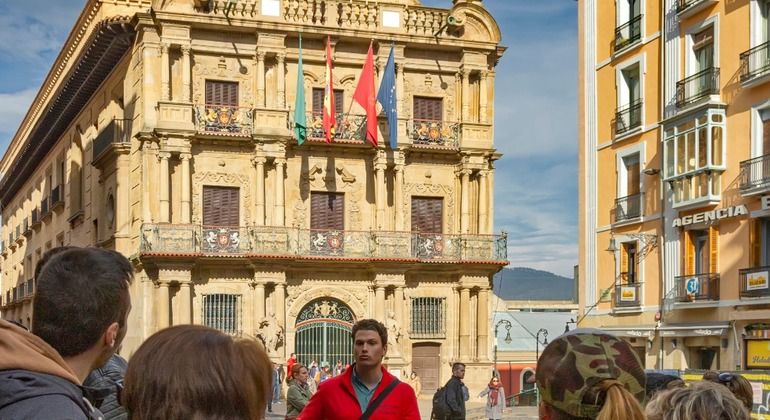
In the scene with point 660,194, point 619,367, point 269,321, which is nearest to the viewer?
point 619,367

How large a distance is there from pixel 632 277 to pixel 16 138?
54877 mm

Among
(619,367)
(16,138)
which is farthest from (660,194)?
(16,138)

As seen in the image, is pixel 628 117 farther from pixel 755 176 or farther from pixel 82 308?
pixel 82 308

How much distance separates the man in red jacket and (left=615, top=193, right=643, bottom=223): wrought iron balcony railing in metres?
21.4

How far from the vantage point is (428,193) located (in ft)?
127

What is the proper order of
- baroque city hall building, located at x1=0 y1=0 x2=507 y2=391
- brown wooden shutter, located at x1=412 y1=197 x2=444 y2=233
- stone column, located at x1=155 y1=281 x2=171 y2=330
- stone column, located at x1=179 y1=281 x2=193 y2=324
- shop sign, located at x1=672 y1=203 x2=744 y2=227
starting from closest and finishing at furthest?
shop sign, located at x1=672 y1=203 x2=744 y2=227 → stone column, located at x1=155 y1=281 x2=171 y2=330 → stone column, located at x1=179 y1=281 x2=193 y2=324 → baroque city hall building, located at x1=0 y1=0 x2=507 y2=391 → brown wooden shutter, located at x1=412 y1=197 x2=444 y2=233

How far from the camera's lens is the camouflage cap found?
348cm

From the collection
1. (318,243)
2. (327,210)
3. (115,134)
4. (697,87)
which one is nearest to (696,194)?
(697,87)

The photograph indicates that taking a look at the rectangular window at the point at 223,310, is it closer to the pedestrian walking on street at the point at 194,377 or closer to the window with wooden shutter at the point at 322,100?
the window with wooden shutter at the point at 322,100

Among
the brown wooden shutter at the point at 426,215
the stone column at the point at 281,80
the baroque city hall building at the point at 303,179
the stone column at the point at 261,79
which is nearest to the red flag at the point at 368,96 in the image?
the baroque city hall building at the point at 303,179

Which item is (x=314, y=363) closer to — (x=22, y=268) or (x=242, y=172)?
(x=242, y=172)

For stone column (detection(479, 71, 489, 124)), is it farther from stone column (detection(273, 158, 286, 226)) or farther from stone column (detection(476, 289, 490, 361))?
stone column (detection(273, 158, 286, 226))

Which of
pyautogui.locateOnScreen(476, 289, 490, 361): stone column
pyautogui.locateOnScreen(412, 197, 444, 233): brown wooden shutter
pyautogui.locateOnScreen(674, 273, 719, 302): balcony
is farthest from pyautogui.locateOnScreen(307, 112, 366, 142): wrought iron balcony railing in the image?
pyautogui.locateOnScreen(674, 273, 719, 302): balcony

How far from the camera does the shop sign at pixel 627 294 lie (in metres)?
28.4
